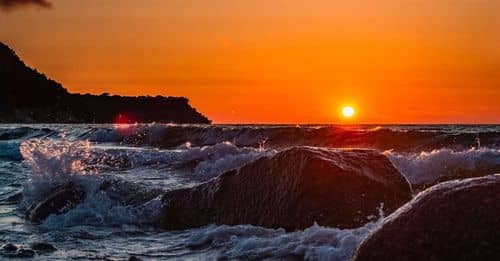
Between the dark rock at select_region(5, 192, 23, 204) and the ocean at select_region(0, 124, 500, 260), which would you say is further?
the dark rock at select_region(5, 192, 23, 204)

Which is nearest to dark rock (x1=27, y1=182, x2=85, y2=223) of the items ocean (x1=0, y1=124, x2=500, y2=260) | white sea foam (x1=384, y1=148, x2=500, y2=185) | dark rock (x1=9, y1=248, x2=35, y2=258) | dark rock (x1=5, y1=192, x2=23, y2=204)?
ocean (x1=0, y1=124, x2=500, y2=260)

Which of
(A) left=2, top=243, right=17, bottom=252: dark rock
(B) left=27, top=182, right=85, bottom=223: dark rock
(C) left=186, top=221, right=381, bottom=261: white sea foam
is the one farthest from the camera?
(B) left=27, top=182, right=85, bottom=223: dark rock

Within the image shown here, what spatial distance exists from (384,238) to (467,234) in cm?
50

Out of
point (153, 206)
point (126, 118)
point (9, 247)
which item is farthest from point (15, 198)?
point (126, 118)

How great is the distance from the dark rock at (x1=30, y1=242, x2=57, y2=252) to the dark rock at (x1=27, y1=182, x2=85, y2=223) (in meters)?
1.55

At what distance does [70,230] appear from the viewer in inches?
270

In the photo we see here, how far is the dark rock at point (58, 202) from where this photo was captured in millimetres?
7773

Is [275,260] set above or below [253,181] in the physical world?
below

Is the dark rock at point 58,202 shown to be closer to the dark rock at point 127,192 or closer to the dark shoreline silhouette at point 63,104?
Result: the dark rock at point 127,192

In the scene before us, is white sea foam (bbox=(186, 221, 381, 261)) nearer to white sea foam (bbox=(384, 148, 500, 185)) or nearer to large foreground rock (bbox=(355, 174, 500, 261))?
large foreground rock (bbox=(355, 174, 500, 261))

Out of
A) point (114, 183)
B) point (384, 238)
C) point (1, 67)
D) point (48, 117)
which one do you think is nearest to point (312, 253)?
point (384, 238)

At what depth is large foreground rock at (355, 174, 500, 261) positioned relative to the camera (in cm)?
357

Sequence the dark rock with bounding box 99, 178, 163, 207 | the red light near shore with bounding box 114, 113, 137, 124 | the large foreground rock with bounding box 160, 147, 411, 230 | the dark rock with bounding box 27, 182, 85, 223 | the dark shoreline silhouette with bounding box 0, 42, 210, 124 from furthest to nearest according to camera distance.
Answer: the red light near shore with bounding box 114, 113, 137, 124
the dark shoreline silhouette with bounding box 0, 42, 210, 124
the dark rock with bounding box 99, 178, 163, 207
the dark rock with bounding box 27, 182, 85, 223
the large foreground rock with bounding box 160, 147, 411, 230

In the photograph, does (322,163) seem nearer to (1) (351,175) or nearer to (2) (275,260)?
(1) (351,175)
